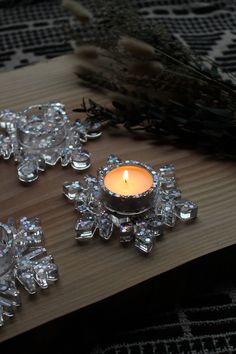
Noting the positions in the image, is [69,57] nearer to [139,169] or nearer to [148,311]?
[139,169]

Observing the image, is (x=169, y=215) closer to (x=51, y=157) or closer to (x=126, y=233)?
(x=126, y=233)

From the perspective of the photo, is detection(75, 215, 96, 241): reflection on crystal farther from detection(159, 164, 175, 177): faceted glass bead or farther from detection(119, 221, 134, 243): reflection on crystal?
detection(159, 164, 175, 177): faceted glass bead

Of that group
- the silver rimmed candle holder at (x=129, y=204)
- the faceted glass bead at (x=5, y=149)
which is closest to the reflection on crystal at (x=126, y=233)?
the silver rimmed candle holder at (x=129, y=204)

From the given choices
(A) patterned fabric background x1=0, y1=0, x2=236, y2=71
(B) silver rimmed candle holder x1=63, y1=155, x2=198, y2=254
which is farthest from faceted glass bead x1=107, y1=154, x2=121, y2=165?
(A) patterned fabric background x1=0, y1=0, x2=236, y2=71

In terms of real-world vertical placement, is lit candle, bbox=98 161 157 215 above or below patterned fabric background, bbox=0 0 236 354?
above

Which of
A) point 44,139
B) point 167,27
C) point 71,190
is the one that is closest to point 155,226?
point 71,190

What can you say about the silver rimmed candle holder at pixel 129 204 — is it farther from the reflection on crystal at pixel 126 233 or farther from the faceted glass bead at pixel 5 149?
the faceted glass bead at pixel 5 149

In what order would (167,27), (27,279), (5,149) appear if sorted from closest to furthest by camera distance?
1. (27,279)
2. (5,149)
3. (167,27)
